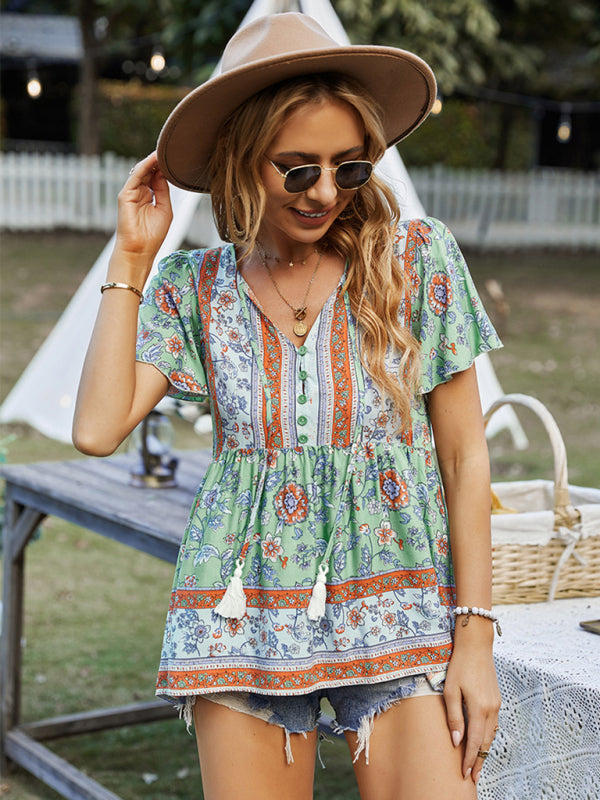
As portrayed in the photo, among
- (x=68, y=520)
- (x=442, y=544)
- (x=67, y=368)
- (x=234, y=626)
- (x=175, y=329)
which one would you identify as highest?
(x=175, y=329)

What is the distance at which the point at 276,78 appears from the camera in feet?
5.51

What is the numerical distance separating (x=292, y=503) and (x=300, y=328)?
0.92 feet

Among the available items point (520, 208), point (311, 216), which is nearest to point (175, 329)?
point (311, 216)

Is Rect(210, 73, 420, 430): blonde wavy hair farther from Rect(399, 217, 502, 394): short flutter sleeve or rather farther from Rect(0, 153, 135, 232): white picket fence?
Rect(0, 153, 135, 232): white picket fence

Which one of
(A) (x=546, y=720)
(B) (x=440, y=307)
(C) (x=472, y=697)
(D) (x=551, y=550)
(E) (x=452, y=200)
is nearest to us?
(C) (x=472, y=697)

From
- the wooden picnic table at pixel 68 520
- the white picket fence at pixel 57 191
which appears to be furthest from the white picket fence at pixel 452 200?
the wooden picnic table at pixel 68 520

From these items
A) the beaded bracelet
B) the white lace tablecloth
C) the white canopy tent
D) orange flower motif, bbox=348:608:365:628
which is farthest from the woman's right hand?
the white canopy tent

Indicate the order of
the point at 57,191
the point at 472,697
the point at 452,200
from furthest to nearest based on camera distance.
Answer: the point at 452,200, the point at 57,191, the point at 472,697

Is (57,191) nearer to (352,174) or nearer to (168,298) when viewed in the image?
(168,298)

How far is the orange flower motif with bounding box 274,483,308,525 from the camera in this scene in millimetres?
1710

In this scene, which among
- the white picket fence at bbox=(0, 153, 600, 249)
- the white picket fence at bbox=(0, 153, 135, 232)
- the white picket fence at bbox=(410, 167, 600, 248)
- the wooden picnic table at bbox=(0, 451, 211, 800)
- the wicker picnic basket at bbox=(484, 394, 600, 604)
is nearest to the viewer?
the wicker picnic basket at bbox=(484, 394, 600, 604)

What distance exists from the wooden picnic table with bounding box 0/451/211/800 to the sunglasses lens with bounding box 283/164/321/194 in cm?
169

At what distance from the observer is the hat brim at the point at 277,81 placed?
1.65m

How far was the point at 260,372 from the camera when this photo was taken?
1.73m
